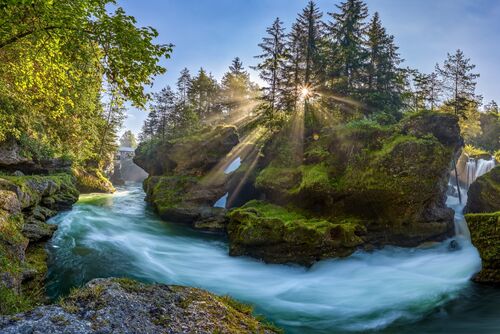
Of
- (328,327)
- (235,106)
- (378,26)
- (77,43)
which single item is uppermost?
(378,26)

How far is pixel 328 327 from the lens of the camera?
29.3ft

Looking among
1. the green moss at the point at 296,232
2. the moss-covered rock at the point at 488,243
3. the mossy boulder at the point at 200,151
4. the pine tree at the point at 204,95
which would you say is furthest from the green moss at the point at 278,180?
the pine tree at the point at 204,95

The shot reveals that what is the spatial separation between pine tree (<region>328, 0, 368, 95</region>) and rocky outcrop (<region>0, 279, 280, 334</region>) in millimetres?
26057

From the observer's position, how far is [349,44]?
2928cm

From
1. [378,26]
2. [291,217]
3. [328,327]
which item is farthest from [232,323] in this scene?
[378,26]

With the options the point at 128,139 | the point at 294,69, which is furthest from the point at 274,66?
the point at 128,139

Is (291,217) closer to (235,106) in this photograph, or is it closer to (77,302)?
(77,302)

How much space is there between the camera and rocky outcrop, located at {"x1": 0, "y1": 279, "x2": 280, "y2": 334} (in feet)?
10.1

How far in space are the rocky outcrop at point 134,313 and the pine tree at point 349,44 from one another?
2606 centimetres

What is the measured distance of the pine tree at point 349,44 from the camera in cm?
2723

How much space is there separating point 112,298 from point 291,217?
13786mm

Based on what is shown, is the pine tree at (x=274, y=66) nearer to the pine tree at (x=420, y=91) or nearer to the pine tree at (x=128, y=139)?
the pine tree at (x=420, y=91)

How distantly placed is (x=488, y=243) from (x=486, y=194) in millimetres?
9609

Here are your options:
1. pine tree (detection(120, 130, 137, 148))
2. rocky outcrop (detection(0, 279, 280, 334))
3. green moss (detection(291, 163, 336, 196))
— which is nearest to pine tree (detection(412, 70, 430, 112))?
green moss (detection(291, 163, 336, 196))
